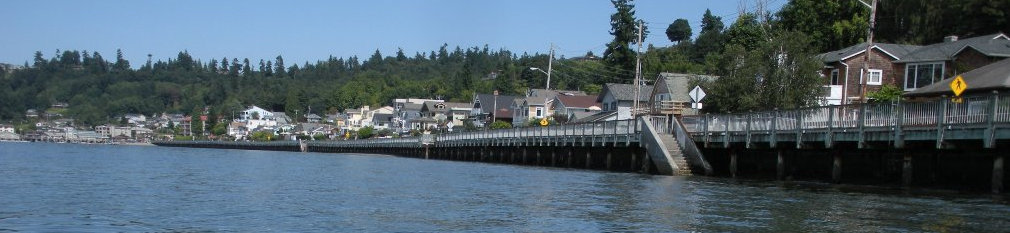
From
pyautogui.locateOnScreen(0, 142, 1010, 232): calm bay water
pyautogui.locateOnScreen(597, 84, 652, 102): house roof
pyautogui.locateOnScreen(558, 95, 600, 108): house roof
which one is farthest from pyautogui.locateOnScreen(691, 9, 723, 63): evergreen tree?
pyautogui.locateOnScreen(0, 142, 1010, 232): calm bay water

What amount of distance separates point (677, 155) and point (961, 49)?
80.2 feet

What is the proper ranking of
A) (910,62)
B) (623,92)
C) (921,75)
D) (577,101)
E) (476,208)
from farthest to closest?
1. (577,101)
2. (623,92)
3. (910,62)
4. (921,75)
5. (476,208)

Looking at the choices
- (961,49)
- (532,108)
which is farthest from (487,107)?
(961,49)

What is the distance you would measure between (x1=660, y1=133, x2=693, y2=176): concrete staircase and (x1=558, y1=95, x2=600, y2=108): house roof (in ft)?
203

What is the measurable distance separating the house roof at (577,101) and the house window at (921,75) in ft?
153

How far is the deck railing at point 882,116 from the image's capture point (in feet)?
85.9

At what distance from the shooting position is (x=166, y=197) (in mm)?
26625

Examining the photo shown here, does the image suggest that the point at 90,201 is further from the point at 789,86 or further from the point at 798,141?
the point at 789,86

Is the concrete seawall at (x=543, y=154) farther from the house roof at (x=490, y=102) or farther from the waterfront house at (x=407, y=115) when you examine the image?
the waterfront house at (x=407, y=115)

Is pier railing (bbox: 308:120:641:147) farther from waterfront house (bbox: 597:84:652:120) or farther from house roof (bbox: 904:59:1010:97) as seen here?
waterfront house (bbox: 597:84:652:120)

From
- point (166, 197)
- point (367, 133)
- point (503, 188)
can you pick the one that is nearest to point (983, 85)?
point (503, 188)

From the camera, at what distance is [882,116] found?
99.8 feet

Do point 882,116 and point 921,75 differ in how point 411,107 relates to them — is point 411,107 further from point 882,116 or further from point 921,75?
point 882,116

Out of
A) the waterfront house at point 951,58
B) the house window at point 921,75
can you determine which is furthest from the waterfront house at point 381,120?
the waterfront house at point 951,58
